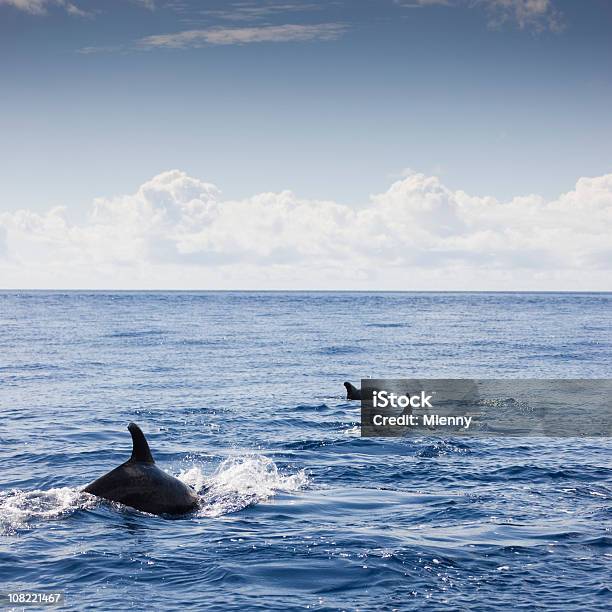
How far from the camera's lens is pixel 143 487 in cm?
1484

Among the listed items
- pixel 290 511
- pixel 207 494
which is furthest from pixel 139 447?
pixel 290 511

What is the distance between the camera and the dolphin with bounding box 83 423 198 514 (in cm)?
1472

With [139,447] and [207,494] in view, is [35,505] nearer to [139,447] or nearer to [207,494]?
[139,447]

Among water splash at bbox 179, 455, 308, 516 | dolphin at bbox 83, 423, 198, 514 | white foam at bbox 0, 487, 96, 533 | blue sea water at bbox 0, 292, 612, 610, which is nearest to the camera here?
blue sea water at bbox 0, 292, 612, 610

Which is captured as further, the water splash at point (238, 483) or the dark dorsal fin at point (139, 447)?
the water splash at point (238, 483)

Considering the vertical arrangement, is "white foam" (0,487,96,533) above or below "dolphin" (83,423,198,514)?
below

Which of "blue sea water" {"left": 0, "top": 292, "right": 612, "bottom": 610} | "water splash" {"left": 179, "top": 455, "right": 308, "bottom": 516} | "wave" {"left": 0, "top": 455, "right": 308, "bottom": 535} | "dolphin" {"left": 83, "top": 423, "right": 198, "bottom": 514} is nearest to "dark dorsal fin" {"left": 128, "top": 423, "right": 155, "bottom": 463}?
"dolphin" {"left": 83, "top": 423, "right": 198, "bottom": 514}

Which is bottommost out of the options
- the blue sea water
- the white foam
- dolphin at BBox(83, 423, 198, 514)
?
the blue sea water

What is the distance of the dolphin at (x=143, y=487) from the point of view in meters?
14.7

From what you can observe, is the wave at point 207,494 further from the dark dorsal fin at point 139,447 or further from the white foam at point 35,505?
the dark dorsal fin at point 139,447

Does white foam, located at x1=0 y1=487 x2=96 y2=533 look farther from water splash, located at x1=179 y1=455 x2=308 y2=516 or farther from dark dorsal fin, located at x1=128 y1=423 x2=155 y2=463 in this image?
water splash, located at x1=179 y1=455 x2=308 y2=516

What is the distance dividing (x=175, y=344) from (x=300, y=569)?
49.0 meters

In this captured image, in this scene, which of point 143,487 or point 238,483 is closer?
point 143,487

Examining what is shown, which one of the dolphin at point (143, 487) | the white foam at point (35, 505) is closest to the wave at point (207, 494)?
the white foam at point (35, 505)
